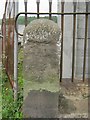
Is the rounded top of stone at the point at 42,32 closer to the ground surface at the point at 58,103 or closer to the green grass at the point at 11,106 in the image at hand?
the ground surface at the point at 58,103

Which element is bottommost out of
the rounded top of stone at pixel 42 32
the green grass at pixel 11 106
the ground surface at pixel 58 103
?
the green grass at pixel 11 106

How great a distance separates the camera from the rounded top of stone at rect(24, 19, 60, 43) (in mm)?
3129

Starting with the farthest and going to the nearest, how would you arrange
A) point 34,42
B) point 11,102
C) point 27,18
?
point 11,102
point 27,18
point 34,42

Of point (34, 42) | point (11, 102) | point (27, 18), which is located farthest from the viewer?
point (11, 102)

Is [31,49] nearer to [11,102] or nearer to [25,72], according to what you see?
[25,72]

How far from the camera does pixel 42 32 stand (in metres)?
3.13

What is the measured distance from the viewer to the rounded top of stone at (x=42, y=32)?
3.13 meters

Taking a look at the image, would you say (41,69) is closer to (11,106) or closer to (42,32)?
(42,32)

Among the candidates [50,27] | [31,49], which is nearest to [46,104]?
[31,49]

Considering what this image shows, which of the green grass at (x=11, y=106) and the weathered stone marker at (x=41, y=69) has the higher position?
the weathered stone marker at (x=41, y=69)

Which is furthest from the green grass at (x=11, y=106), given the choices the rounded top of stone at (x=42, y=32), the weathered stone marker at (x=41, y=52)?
the rounded top of stone at (x=42, y=32)

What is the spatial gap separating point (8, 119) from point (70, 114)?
91 centimetres

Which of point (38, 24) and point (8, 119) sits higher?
point (38, 24)

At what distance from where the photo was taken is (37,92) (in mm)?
3225
